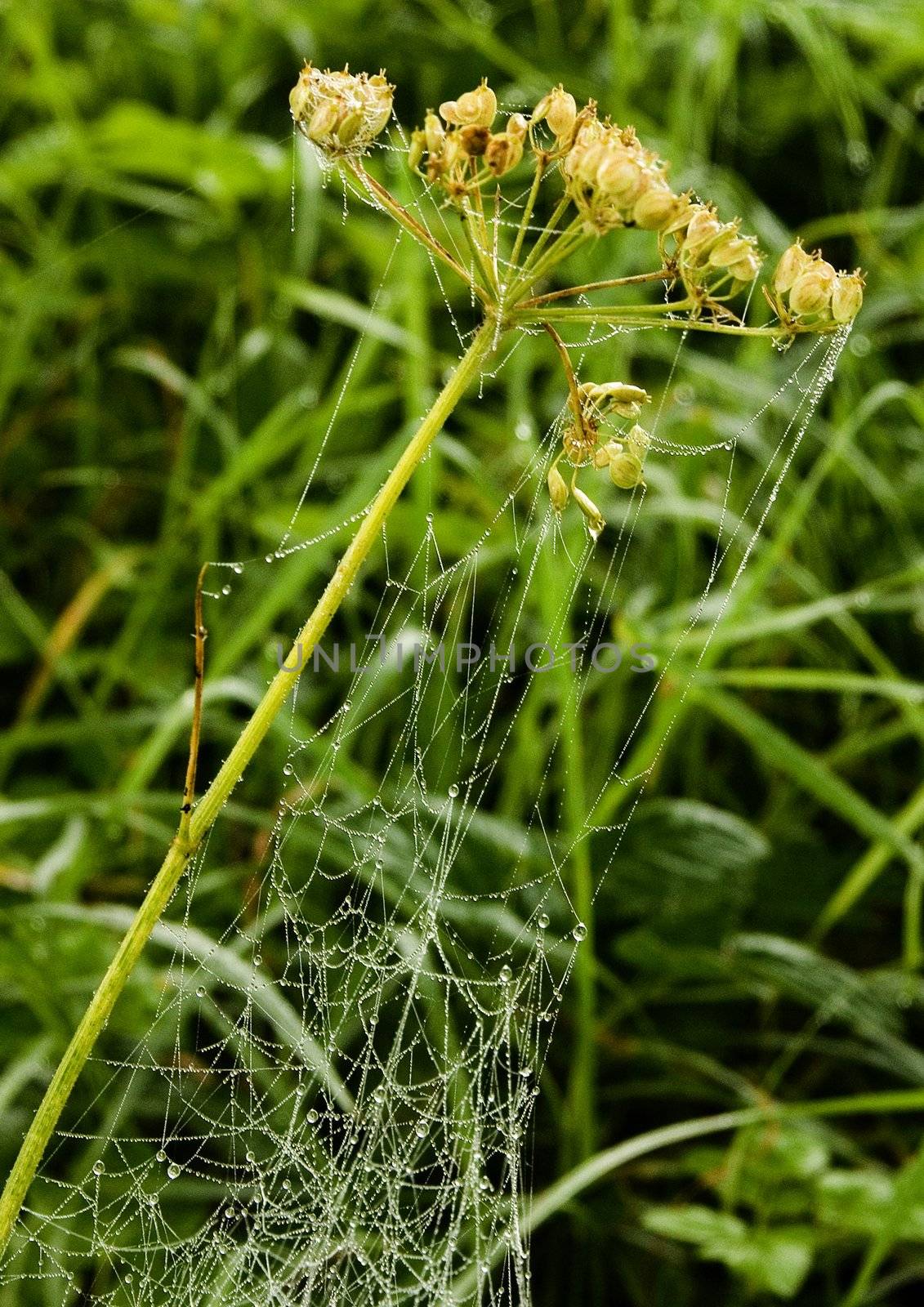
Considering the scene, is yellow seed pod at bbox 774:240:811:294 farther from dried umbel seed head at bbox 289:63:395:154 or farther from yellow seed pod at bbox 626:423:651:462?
dried umbel seed head at bbox 289:63:395:154

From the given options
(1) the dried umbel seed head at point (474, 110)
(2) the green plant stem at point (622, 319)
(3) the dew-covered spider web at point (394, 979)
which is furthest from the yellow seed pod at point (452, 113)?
(3) the dew-covered spider web at point (394, 979)

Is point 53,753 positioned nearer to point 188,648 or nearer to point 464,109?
point 188,648

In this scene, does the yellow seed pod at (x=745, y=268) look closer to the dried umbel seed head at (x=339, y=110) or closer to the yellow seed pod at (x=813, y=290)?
the yellow seed pod at (x=813, y=290)

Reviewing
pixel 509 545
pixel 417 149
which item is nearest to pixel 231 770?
pixel 417 149

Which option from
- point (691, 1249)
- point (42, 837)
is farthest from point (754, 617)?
point (42, 837)

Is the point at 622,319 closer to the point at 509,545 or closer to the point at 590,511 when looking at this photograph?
the point at 590,511
